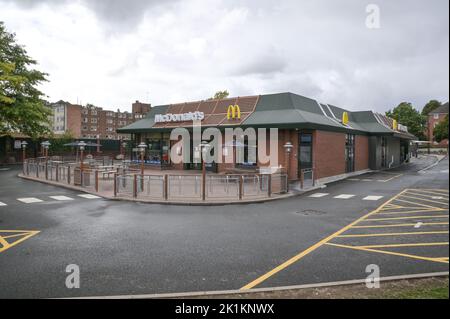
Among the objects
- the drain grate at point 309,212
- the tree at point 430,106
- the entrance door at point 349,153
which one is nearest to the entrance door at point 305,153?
the entrance door at point 349,153

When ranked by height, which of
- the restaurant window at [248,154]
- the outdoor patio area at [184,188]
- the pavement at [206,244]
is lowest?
the pavement at [206,244]

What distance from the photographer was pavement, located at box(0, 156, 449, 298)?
5.92 m

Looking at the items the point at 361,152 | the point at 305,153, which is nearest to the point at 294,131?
the point at 305,153

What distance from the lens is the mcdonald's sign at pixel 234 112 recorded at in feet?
82.2

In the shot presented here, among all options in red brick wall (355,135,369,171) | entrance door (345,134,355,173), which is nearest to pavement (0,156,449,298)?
entrance door (345,134,355,173)

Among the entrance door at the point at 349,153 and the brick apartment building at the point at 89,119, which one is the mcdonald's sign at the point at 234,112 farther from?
the brick apartment building at the point at 89,119

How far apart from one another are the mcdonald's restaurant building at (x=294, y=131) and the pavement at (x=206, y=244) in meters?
7.99

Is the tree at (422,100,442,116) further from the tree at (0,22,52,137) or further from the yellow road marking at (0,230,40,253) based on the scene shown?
the yellow road marking at (0,230,40,253)

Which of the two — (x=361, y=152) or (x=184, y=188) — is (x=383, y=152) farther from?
(x=184, y=188)

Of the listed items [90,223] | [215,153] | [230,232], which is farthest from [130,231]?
[215,153]

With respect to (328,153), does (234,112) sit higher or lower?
higher

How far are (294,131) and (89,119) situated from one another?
8239 cm

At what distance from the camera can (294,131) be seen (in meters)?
22.6

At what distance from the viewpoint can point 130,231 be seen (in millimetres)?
9523
